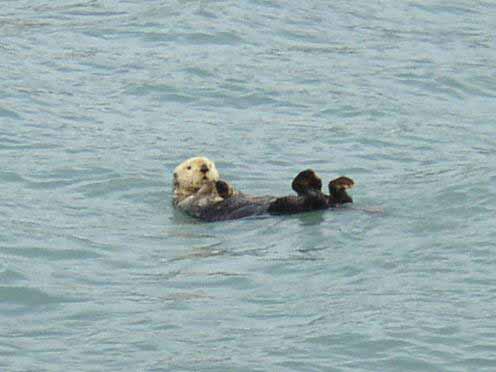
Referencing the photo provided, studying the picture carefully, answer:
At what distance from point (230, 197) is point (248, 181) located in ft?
3.42

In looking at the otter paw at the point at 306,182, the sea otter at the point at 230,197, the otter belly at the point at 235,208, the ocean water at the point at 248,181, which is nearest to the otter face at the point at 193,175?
the sea otter at the point at 230,197

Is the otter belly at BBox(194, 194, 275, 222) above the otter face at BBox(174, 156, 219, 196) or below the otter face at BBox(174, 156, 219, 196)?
below

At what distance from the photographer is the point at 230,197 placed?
384 inches

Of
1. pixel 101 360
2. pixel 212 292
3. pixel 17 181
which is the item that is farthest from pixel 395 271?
pixel 17 181

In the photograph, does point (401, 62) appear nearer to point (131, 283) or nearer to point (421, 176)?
point (421, 176)

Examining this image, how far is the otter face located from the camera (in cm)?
1031

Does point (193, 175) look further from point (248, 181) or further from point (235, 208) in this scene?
point (235, 208)

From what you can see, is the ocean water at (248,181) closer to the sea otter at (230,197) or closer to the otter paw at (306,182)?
the sea otter at (230,197)

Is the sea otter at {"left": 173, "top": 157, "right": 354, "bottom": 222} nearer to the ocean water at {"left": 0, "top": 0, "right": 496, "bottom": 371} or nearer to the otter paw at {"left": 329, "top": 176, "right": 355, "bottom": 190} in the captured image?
the otter paw at {"left": 329, "top": 176, "right": 355, "bottom": 190}

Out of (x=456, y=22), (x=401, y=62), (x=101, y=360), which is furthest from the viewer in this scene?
(x=456, y=22)

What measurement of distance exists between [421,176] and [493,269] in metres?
2.50

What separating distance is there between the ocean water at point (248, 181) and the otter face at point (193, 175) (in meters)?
0.18

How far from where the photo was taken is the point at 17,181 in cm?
1062

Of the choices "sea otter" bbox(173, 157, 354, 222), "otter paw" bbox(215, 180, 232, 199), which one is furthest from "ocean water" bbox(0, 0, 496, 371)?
"otter paw" bbox(215, 180, 232, 199)
